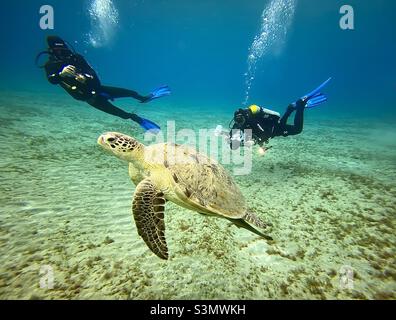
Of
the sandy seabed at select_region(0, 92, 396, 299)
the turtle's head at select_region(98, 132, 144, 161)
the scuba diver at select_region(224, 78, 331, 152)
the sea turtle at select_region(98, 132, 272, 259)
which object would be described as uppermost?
the scuba diver at select_region(224, 78, 331, 152)

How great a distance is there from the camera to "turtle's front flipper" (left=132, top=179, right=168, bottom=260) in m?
2.36

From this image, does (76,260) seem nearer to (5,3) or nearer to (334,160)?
(334,160)

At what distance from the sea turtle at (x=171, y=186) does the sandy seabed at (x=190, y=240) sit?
0.48 meters

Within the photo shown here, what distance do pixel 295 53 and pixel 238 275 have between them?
11590cm

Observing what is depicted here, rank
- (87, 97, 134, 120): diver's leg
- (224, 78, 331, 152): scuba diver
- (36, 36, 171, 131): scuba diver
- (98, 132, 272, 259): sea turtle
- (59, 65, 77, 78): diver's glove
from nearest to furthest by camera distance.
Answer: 1. (98, 132, 272, 259): sea turtle
2. (224, 78, 331, 152): scuba diver
3. (59, 65, 77, 78): diver's glove
4. (36, 36, 171, 131): scuba diver
5. (87, 97, 134, 120): diver's leg

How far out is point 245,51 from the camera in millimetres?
100312

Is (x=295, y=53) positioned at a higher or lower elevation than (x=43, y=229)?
higher

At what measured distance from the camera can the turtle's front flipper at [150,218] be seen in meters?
2.36

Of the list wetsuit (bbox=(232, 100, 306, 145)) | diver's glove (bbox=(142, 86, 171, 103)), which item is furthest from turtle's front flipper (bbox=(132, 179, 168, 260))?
diver's glove (bbox=(142, 86, 171, 103))

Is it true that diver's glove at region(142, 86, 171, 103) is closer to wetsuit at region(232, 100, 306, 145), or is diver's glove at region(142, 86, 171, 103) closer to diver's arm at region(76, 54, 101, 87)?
diver's arm at region(76, 54, 101, 87)

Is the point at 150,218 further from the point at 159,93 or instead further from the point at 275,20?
the point at 275,20

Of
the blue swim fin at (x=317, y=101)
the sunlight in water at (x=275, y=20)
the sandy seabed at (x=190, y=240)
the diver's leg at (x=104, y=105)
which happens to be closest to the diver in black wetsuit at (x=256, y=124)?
the sandy seabed at (x=190, y=240)

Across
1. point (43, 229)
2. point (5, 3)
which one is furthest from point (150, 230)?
point (5, 3)

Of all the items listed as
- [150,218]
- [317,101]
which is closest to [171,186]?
[150,218]
